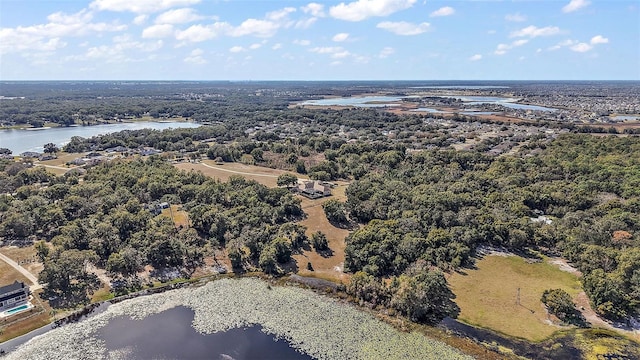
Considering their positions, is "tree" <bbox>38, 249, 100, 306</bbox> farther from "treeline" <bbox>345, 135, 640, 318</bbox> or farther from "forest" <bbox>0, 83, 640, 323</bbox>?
"treeline" <bbox>345, 135, 640, 318</bbox>

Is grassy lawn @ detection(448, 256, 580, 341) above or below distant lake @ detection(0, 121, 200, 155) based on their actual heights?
below

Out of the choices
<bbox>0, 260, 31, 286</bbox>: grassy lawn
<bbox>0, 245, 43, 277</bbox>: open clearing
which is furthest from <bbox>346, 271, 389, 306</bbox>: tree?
<bbox>0, 245, 43, 277</bbox>: open clearing

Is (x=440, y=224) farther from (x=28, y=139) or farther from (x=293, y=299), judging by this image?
(x=28, y=139)

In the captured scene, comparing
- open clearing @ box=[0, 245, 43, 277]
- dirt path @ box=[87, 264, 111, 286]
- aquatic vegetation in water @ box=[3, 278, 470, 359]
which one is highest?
open clearing @ box=[0, 245, 43, 277]

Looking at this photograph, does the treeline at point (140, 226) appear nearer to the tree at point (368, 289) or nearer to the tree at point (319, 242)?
the tree at point (319, 242)

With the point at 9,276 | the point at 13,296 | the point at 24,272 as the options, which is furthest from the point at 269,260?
the point at 9,276

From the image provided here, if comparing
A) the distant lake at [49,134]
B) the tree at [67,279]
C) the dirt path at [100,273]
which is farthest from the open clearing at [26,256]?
the distant lake at [49,134]

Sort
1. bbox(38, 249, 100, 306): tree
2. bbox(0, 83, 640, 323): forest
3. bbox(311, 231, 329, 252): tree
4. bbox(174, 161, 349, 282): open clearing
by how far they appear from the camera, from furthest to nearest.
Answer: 1. bbox(311, 231, 329, 252): tree
2. bbox(174, 161, 349, 282): open clearing
3. bbox(0, 83, 640, 323): forest
4. bbox(38, 249, 100, 306): tree

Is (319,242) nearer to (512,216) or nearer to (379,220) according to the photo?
(379,220)
